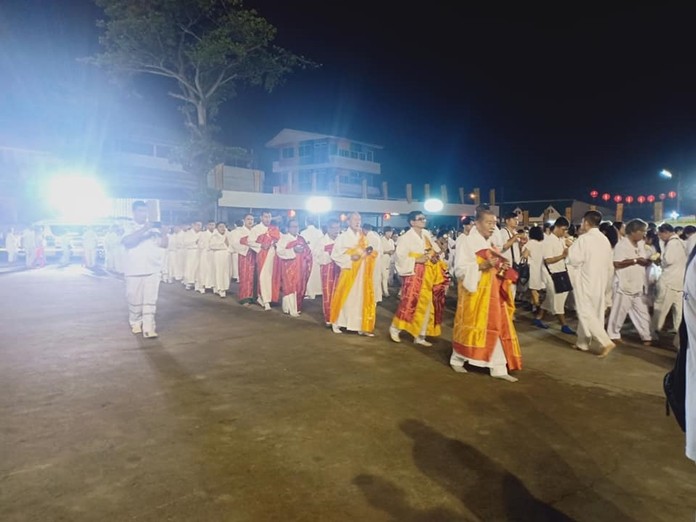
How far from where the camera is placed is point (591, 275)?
6535mm

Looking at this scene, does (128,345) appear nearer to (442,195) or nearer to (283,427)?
(283,427)

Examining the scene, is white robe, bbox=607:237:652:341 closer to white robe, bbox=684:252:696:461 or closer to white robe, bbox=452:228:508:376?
white robe, bbox=452:228:508:376

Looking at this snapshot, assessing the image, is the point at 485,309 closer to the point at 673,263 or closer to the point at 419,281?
the point at 419,281

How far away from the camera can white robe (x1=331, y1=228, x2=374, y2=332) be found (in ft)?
25.1

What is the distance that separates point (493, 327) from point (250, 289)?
6596 millimetres

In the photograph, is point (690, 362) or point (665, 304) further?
point (665, 304)

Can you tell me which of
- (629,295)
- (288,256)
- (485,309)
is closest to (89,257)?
(288,256)

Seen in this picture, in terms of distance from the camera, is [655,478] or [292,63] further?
[292,63]

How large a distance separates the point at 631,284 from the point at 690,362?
225 inches

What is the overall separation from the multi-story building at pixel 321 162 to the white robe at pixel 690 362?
124 ft

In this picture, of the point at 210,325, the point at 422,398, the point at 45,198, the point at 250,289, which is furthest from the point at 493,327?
the point at 45,198

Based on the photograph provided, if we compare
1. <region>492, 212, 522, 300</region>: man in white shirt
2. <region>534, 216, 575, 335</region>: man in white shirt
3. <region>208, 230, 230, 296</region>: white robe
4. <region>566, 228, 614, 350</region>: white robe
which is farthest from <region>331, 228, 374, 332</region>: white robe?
<region>208, 230, 230, 296</region>: white robe

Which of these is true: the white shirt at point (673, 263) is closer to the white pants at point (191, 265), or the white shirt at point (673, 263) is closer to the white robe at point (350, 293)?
the white robe at point (350, 293)

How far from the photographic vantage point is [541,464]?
11.4ft
